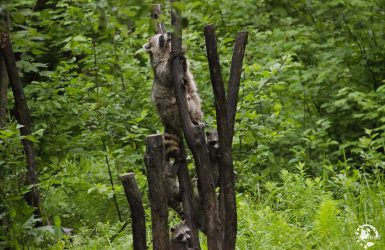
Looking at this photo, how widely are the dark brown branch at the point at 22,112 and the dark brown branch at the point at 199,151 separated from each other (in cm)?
209

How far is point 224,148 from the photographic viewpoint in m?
4.05

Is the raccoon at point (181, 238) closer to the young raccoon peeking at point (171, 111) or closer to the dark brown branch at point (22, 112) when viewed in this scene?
the young raccoon peeking at point (171, 111)

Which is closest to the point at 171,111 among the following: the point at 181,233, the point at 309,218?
the point at 181,233

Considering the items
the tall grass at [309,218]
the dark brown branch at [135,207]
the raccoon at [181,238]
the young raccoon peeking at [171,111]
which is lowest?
the tall grass at [309,218]

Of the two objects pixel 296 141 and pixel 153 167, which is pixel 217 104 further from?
pixel 296 141

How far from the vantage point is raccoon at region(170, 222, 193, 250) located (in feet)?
13.7

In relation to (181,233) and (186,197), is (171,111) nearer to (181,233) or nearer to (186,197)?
(186,197)

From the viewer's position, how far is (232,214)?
408 centimetres

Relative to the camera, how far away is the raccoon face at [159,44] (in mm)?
4676

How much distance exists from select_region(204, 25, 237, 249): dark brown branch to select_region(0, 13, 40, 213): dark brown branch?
87.7 inches

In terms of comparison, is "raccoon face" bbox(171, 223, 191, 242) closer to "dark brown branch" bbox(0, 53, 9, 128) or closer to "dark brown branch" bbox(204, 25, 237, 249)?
"dark brown branch" bbox(204, 25, 237, 249)

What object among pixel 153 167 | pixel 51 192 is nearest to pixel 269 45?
pixel 51 192

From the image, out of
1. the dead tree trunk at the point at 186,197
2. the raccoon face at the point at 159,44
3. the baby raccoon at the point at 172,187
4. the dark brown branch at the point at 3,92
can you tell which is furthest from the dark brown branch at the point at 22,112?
the dead tree trunk at the point at 186,197

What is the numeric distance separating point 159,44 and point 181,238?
1.45 m
